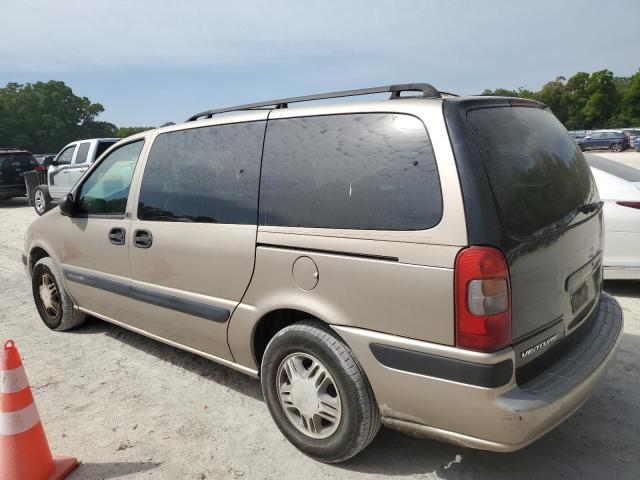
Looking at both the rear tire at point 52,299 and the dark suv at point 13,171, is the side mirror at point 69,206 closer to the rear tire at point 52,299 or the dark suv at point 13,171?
the rear tire at point 52,299

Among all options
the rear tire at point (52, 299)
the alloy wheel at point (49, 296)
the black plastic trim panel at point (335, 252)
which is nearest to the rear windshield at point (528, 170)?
the black plastic trim panel at point (335, 252)

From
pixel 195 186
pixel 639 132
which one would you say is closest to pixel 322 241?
pixel 195 186

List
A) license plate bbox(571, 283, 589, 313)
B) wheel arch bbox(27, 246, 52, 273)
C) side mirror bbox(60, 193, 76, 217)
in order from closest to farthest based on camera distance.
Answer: license plate bbox(571, 283, 589, 313), side mirror bbox(60, 193, 76, 217), wheel arch bbox(27, 246, 52, 273)

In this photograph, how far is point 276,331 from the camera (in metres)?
2.92

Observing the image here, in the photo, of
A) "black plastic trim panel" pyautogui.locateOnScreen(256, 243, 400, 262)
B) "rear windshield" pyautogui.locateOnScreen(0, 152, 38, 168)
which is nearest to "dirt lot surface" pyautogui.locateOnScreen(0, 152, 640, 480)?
"black plastic trim panel" pyautogui.locateOnScreen(256, 243, 400, 262)

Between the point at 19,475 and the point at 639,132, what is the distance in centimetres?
4112

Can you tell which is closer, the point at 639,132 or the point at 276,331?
the point at 276,331

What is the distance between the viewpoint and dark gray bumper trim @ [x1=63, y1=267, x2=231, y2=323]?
3.05 m

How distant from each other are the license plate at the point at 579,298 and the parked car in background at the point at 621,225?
256 centimetres

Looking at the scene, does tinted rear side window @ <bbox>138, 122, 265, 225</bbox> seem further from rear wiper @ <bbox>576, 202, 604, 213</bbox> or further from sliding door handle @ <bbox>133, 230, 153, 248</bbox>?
rear wiper @ <bbox>576, 202, 604, 213</bbox>

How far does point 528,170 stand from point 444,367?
1005 mm

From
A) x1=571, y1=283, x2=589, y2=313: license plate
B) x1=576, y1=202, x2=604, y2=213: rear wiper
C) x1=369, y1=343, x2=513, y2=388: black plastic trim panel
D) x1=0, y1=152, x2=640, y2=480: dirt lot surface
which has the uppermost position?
x1=576, y1=202, x2=604, y2=213: rear wiper

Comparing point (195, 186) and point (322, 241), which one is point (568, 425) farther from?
point (195, 186)

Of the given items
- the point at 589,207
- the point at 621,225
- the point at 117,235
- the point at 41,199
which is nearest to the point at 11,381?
the point at 117,235
